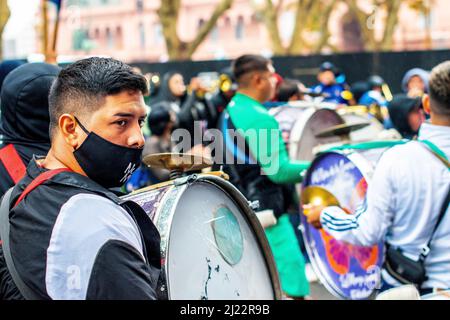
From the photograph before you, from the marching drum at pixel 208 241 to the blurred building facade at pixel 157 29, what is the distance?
5157cm

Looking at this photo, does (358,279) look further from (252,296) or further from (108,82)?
(108,82)

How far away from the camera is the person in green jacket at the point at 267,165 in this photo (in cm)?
503

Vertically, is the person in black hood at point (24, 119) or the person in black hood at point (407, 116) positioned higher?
the person in black hood at point (24, 119)

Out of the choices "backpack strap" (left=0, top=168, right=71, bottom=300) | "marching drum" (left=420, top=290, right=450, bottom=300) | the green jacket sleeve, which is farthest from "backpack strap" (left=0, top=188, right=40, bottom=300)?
the green jacket sleeve

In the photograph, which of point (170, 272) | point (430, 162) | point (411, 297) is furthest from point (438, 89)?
point (170, 272)

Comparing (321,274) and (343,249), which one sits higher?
(343,249)

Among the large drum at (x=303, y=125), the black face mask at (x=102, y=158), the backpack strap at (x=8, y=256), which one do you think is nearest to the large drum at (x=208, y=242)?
the black face mask at (x=102, y=158)

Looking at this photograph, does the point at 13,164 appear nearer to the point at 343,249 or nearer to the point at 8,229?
the point at 8,229

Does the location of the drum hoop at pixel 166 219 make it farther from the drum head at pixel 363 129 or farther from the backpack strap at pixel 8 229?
the drum head at pixel 363 129

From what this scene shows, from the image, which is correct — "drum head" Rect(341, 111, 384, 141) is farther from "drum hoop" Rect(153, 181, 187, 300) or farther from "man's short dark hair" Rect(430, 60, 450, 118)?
"drum hoop" Rect(153, 181, 187, 300)

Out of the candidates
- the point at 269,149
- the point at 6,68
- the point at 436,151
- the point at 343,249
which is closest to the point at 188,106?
the point at 269,149

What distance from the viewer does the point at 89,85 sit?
2.08 m

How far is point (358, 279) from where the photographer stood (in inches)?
184

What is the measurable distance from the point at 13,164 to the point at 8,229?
1346 millimetres
